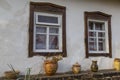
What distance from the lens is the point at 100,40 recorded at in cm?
895

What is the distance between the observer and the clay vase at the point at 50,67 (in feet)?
23.5

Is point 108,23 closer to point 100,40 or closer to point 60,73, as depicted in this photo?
point 100,40

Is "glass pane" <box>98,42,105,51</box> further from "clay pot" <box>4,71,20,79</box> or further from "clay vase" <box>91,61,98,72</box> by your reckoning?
"clay pot" <box>4,71,20,79</box>

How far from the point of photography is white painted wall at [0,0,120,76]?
700cm

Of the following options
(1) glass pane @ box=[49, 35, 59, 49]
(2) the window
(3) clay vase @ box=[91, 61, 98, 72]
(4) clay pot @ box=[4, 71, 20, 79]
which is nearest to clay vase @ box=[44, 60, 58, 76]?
(1) glass pane @ box=[49, 35, 59, 49]

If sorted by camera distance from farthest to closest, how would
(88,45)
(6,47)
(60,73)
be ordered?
1. (88,45)
2. (60,73)
3. (6,47)

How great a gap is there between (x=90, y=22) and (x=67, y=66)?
2.00 m

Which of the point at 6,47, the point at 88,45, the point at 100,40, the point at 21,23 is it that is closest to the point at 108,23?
the point at 100,40

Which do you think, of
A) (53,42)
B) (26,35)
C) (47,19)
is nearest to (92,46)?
(53,42)

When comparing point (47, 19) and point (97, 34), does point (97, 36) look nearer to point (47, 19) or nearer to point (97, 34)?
point (97, 34)

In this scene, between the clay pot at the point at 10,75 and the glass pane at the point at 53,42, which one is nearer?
the clay pot at the point at 10,75

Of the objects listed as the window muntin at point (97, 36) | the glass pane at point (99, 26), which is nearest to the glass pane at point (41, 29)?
the window muntin at point (97, 36)

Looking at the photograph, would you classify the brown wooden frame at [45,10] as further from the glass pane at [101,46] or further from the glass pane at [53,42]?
the glass pane at [101,46]

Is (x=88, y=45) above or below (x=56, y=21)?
below
